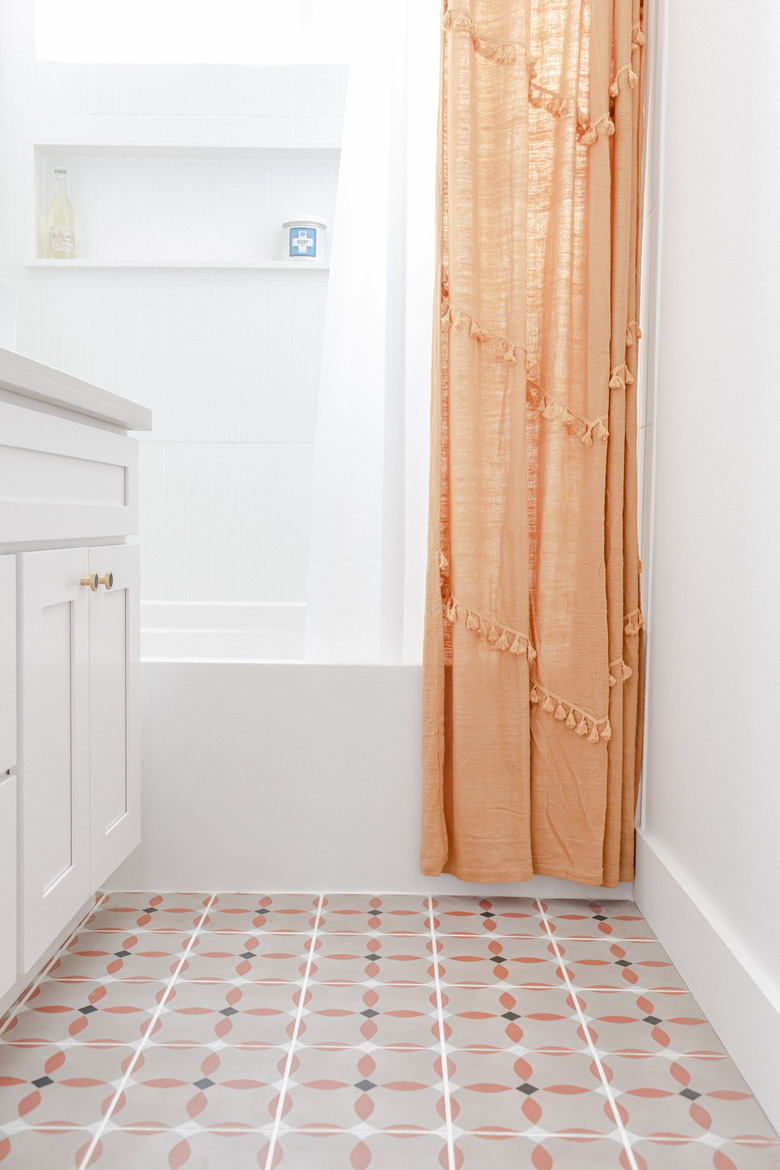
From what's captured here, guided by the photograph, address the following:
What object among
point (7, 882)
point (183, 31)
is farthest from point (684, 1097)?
point (183, 31)

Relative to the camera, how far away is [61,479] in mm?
1296

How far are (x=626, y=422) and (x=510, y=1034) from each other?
1063 mm

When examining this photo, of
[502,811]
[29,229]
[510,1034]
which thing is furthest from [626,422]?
[29,229]

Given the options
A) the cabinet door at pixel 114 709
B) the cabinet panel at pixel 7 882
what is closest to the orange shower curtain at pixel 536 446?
the cabinet door at pixel 114 709

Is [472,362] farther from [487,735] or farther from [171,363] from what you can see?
[171,363]

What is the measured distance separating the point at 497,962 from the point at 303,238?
185 cm

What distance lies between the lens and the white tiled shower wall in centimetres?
246

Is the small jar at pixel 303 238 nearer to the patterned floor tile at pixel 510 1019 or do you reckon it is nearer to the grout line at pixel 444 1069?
the grout line at pixel 444 1069

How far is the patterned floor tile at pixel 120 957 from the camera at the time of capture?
148 cm

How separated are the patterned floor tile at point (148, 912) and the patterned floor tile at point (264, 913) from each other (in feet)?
0.12

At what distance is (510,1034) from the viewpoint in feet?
4.32

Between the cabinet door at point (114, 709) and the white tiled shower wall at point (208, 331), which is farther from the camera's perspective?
the white tiled shower wall at point (208, 331)

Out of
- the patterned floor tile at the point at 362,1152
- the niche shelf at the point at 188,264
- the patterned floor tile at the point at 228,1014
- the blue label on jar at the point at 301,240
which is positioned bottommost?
the patterned floor tile at the point at 362,1152

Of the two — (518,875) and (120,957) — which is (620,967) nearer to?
(518,875)
